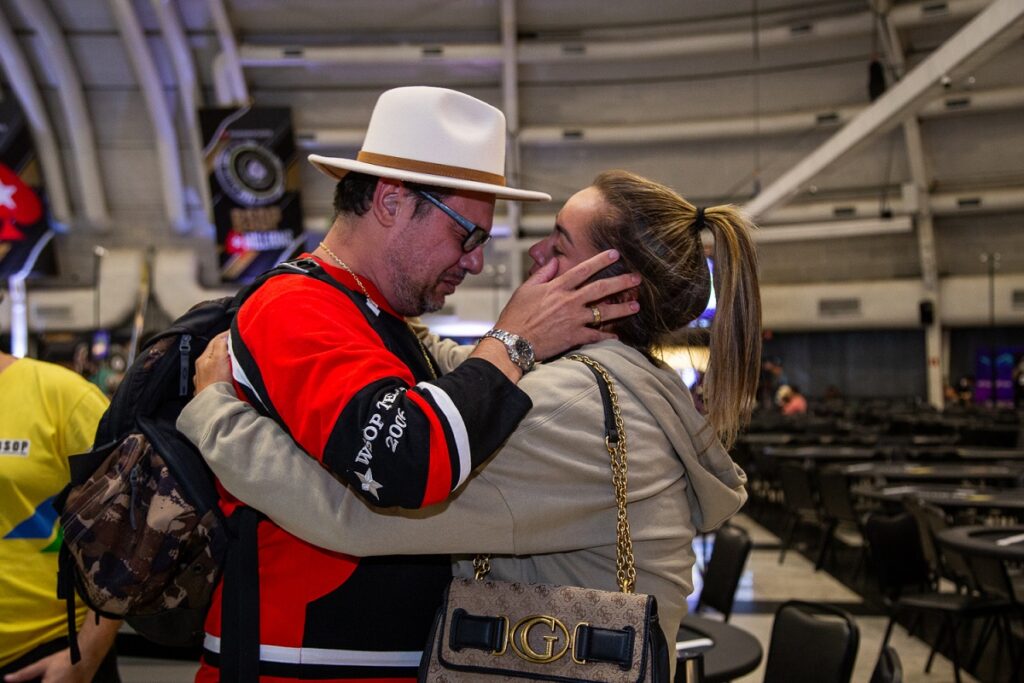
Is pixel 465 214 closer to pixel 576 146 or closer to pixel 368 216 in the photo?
pixel 368 216

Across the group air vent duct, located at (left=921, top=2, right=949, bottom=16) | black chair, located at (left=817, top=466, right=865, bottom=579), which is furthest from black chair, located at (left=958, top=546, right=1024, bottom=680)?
air vent duct, located at (left=921, top=2, right=949, bottom=16)

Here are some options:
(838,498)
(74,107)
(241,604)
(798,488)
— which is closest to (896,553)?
(838,498)

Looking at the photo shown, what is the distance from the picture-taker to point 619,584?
134cm

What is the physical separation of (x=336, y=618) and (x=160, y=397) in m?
0.46

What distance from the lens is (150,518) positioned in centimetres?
142

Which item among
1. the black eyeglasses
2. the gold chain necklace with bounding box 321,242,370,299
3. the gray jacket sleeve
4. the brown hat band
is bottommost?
the gray jacket sleeve

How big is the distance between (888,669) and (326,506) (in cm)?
169

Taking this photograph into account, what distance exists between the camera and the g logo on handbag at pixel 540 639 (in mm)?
1293

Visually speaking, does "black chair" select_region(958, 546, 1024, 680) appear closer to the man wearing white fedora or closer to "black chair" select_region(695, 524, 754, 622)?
"black chair" select_region(695, 524, 754, 622)

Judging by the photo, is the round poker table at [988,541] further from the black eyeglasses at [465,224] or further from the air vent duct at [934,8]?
the air vent duct at [934,8]

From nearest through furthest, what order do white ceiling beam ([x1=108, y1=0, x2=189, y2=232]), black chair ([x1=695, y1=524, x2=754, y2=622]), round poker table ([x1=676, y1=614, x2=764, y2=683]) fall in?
round poker table ([x1=676, y1=614, x2=764, y2=683]), black chair ([x1=695, y1=524, x2=754, y2=622]), white ceiling beam ([x1=108, y1=0, x2=189, y2=232])

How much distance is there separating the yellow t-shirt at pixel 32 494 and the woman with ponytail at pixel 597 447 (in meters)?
0.90

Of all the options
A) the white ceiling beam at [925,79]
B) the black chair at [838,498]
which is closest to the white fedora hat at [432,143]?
the black chair at [838,498]

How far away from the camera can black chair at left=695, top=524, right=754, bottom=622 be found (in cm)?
439
